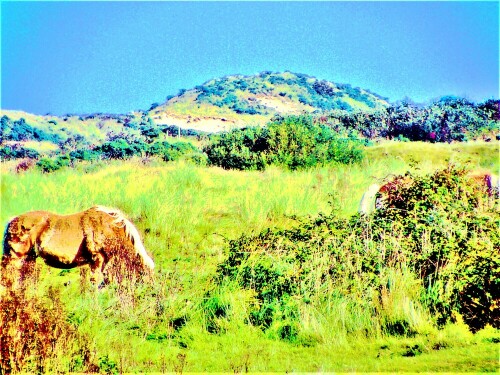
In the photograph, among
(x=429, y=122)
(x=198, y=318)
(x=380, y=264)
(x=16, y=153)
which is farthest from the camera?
(x=429, y=122)

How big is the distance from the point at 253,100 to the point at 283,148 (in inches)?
2063

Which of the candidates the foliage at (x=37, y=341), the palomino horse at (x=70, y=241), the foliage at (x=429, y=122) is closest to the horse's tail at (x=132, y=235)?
the palomino horse at (x=70, y=241)

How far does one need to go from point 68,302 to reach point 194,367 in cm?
253

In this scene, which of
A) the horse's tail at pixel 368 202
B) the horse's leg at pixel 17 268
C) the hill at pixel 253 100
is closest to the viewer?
the horse's leg at pixel 17 268

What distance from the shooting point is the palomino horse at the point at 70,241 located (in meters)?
8.50

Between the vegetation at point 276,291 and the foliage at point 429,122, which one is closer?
the vegetation at point 276,291

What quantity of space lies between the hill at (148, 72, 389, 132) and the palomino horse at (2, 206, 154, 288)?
5359 cm

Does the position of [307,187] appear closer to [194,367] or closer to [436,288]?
[436,288]

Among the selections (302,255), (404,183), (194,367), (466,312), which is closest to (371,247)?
(302,255)

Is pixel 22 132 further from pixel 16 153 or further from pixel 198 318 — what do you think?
pixel 198 318

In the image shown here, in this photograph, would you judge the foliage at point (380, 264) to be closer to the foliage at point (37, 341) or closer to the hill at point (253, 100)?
the foliage at point (37, 341)

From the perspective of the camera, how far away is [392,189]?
1035cm

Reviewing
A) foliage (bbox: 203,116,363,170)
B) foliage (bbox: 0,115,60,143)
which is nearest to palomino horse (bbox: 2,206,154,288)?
foliage (bbox: 203,116,363,170)

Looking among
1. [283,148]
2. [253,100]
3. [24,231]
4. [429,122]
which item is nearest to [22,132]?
[253,100]
